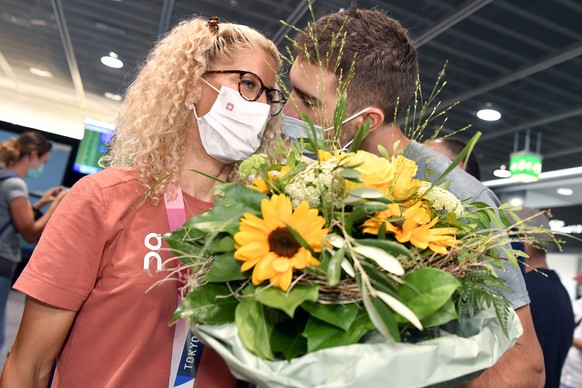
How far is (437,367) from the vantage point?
740 millimetres

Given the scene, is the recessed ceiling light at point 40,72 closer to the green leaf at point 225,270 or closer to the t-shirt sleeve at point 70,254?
the t-shirt sleeve at point 70,254

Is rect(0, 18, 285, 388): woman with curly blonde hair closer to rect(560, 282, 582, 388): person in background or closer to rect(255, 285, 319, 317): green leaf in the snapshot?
rect(255, 285, 319, 317): green leaf

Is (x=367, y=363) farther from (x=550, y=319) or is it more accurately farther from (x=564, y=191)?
(x=564, y=191)

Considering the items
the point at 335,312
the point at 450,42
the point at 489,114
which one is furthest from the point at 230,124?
the point at 489,114

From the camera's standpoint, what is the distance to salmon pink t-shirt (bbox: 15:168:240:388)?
1164 mm

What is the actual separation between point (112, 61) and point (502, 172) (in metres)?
7.81

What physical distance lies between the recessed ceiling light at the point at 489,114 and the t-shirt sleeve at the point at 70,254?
6.85 m

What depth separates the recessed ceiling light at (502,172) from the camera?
10.6m

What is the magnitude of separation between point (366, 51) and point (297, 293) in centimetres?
94

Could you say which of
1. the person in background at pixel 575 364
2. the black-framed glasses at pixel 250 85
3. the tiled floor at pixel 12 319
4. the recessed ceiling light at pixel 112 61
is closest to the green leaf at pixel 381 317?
the black-framed glasses at pixel 250 85

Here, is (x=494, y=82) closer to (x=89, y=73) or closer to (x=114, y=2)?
(x=114, y=2)

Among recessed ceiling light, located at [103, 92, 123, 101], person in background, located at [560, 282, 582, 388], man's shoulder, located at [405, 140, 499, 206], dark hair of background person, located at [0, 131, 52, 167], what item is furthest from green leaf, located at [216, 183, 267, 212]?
recessed ceiling light, located at [103, 92, 123, 101]

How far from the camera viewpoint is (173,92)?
150 centimetres

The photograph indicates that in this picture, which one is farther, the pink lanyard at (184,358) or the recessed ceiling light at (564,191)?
the recessed ceiling light at (564,191)
